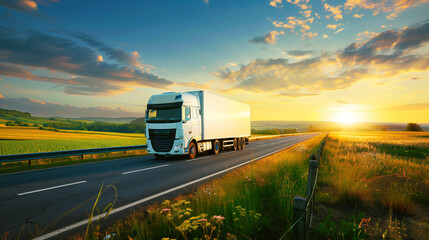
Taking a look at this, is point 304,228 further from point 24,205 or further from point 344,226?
point 24,205

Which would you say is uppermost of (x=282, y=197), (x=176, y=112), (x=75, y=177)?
(x=176, y=112)

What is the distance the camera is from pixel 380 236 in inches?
121

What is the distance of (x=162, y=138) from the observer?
1159cm

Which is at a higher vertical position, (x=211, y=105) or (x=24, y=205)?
(x=211, y=105)

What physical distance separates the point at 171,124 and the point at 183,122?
69cm

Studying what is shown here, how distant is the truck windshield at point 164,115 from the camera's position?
11570 mm

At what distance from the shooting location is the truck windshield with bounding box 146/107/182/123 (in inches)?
456

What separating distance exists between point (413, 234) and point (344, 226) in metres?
1.16

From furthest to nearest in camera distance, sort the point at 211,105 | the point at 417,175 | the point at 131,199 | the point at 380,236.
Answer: the point at 211,105, the point at 417,175, the point at 131,199, the point at 380,236

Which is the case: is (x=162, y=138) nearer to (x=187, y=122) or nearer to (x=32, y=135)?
(x=187, y=122)

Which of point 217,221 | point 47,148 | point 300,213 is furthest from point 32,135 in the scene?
point 300,213

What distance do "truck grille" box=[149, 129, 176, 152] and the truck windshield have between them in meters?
0.60

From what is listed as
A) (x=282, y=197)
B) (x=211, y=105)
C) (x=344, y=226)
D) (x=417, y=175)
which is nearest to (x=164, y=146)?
(x=211, y=105)

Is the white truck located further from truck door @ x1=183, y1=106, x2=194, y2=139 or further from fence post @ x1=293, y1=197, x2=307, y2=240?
fence post @ x1=293, y1=197, x2=307, y2=240
